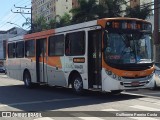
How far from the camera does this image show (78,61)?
1645cm

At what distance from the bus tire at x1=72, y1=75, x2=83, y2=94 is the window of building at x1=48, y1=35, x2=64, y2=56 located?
168 cm

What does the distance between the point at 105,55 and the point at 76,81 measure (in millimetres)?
2542

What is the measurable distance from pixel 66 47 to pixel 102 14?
22757mm

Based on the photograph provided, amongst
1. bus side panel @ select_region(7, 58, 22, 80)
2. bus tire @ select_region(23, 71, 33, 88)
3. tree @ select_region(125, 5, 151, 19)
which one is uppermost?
tree @ select_region(125, 5, 151, 19)

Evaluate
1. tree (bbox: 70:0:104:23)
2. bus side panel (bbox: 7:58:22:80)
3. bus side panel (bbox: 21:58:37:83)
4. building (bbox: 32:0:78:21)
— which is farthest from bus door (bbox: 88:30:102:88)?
building (bbox: 32:0:78:21)

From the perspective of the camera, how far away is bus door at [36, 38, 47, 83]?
20047mm

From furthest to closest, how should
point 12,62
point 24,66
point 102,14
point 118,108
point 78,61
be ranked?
1. point 102,14
2. point 12,62
3. point 24,66
4. point 78,61
5. point 118,108

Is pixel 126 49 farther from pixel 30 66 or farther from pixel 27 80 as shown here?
pixel 27 80

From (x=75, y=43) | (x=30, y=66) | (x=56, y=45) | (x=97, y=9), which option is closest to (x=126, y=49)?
(x=75, y=43)

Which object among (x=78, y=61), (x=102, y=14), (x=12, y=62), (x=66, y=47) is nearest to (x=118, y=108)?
(x=78, y=61)

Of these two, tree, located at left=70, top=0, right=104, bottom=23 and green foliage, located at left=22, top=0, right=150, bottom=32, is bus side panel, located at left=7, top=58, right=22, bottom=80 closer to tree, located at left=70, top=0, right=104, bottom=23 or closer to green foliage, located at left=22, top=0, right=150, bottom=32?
green foliage, located at left=22, top=0, right=150, bottom=32

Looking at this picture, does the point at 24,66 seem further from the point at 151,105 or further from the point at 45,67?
the point at 151,105

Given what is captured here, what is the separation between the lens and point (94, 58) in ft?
51.2

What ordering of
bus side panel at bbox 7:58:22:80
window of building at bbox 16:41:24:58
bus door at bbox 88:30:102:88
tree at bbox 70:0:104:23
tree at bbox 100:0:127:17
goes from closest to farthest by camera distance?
1. bus door at bbox 88:30:102:88
2. window of building at bbox 16:41:24:58
3. bus side panel at bbox 7:58:22:80
4. tree at bbox 100:0:127:17
5. tree at bbox 70:0:104:23
